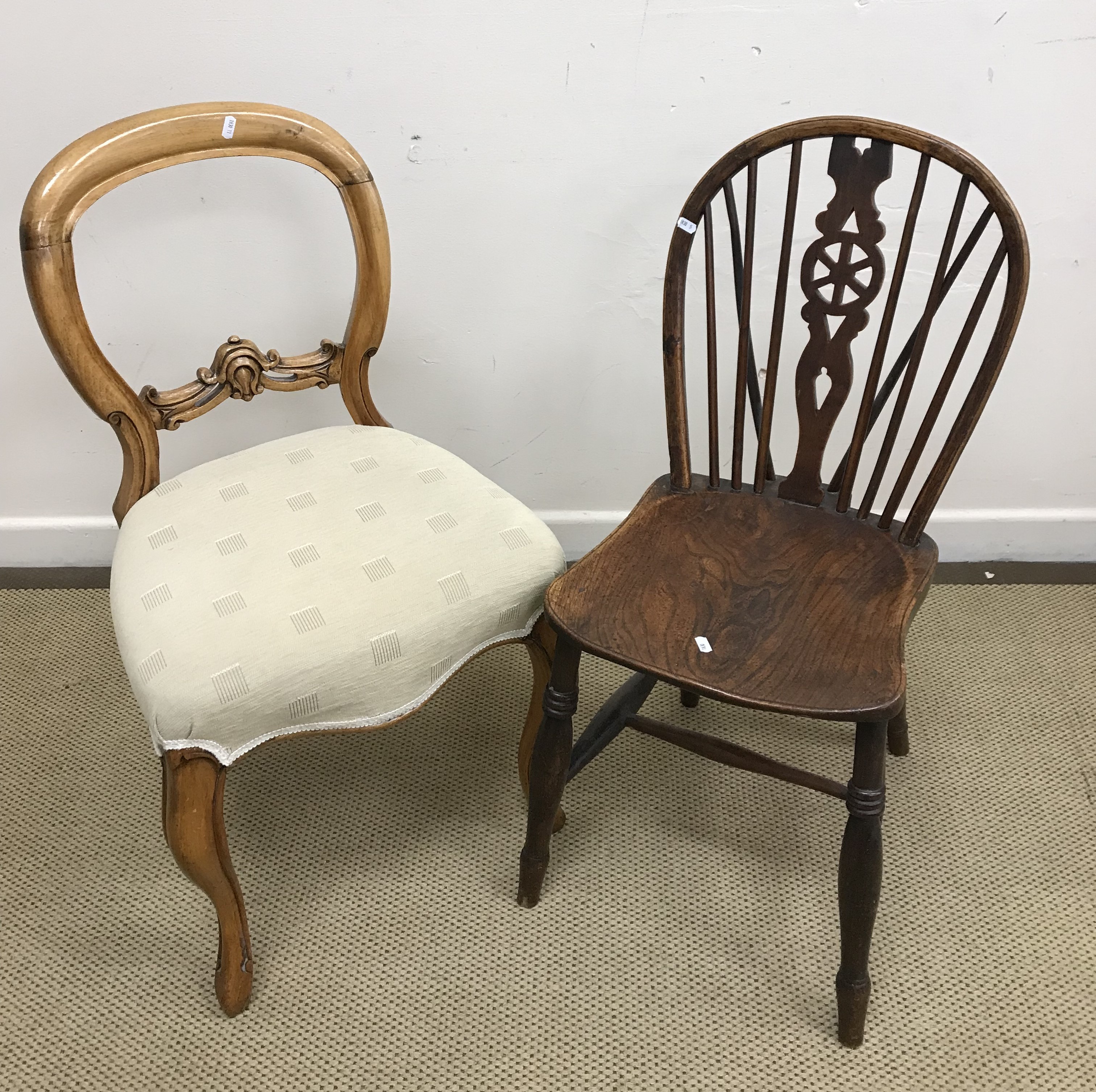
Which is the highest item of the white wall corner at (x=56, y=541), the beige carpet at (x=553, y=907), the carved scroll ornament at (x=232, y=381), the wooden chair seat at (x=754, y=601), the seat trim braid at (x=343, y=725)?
the carved scroll ornament at (x=232, y=381)

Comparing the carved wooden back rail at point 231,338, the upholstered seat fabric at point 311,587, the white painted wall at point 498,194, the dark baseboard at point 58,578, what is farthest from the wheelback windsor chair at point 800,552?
the dark baseboard at point 58,578

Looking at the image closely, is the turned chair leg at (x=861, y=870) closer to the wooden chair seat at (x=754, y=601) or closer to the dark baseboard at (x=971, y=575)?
the wooden chair seat at (x=754, y=601)

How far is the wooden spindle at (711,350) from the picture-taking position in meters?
1.22

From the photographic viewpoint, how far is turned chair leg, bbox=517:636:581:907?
1144mm

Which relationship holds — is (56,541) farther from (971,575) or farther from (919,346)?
(971,575)

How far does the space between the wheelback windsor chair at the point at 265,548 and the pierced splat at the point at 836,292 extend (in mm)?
361

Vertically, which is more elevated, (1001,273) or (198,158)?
(198,158)

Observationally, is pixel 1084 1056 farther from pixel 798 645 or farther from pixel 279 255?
pixel 279 255

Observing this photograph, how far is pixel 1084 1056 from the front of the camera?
1173mm

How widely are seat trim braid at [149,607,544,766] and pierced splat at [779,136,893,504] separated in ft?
1.35

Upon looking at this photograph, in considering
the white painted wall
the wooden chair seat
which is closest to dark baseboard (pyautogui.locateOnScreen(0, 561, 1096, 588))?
the white painted wall

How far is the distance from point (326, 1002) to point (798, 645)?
73 centimetres

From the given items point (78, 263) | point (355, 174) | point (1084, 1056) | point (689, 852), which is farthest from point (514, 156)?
point (1084, 1056)

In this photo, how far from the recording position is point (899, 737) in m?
1.51
